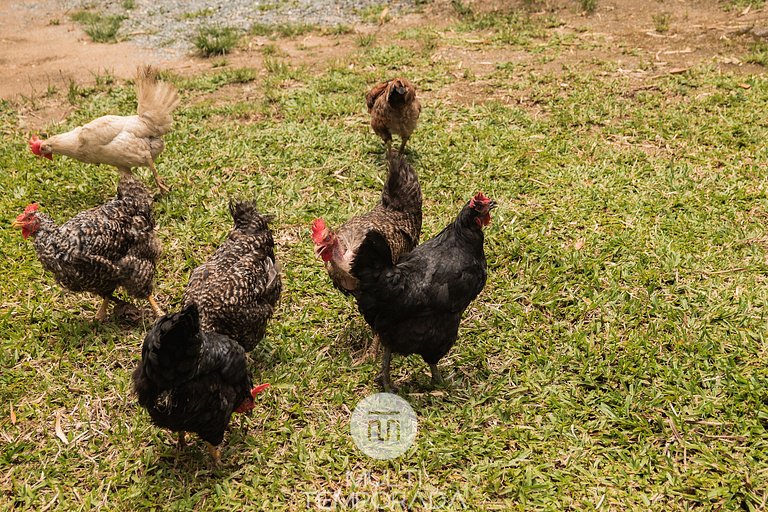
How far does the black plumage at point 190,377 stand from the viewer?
10.6 ft

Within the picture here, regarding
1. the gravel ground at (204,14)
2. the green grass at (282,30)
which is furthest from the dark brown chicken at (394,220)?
the gravel ground at (204,14)

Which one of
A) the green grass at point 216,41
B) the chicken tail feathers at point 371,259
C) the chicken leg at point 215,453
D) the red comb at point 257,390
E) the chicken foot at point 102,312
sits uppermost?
the green grass at point 216,41

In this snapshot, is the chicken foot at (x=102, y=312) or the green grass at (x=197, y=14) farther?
the green grass at (x=197, y=14)

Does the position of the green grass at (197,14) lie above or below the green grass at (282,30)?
above

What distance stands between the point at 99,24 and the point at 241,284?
10.0 m

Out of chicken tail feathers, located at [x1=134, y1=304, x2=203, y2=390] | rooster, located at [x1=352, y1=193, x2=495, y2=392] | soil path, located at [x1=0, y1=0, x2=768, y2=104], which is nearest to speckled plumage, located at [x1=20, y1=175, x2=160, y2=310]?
chicken tail feathers, located at [x1=134, y1=304, x2=203, y2=390]

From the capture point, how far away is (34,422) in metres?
4.11

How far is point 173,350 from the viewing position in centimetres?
325

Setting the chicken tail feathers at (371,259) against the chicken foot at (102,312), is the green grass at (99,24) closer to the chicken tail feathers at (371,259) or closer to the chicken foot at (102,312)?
the chicken foot at (102,312)

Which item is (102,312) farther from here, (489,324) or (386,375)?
(489,324)

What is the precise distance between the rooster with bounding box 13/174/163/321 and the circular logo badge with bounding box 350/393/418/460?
215 centimetres

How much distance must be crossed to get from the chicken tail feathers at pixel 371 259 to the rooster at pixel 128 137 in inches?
152

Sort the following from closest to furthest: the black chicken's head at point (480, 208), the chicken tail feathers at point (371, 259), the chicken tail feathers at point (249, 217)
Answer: the chicken tail feathers at point (371, 259)
the black chicken's head at point (480, 208)
the chicken tail feathers at point (249, 217)

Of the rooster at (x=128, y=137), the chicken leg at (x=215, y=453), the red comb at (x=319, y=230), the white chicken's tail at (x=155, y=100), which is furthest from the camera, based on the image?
the white chicken's tail at (x=155, y=100)
